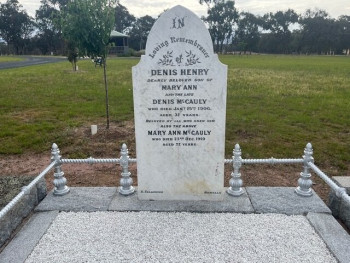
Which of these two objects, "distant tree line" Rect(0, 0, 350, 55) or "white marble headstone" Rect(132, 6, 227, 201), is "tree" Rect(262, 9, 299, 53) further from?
"white marble headstone" Rect(132, 6, 227, 201)

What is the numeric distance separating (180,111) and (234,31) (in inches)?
3451

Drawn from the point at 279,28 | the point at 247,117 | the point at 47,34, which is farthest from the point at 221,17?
the point at 247,117

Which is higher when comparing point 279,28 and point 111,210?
point 279,28

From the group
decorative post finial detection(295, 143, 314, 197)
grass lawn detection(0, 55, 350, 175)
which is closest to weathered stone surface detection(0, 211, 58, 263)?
grass lawn detection(0, 55, 350, 175)

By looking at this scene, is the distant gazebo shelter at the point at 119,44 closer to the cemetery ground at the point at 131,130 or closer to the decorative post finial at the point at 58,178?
the cemetery ground at the point at 131,130

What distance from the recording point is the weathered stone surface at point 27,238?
3270 millimetres

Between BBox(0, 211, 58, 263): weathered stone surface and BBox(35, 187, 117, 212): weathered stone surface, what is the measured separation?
15 centimetres

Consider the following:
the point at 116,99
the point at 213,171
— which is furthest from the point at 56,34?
the point at 213,171

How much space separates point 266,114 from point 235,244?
750 cm

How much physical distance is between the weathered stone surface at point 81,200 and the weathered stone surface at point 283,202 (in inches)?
77.6

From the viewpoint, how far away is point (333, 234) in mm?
3545

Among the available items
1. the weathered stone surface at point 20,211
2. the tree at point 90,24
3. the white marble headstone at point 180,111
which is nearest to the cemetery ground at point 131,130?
the weathered stone surface at point 20,211

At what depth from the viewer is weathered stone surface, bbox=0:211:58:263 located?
3270mm

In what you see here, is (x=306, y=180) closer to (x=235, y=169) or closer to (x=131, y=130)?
(x=235, y=169)
